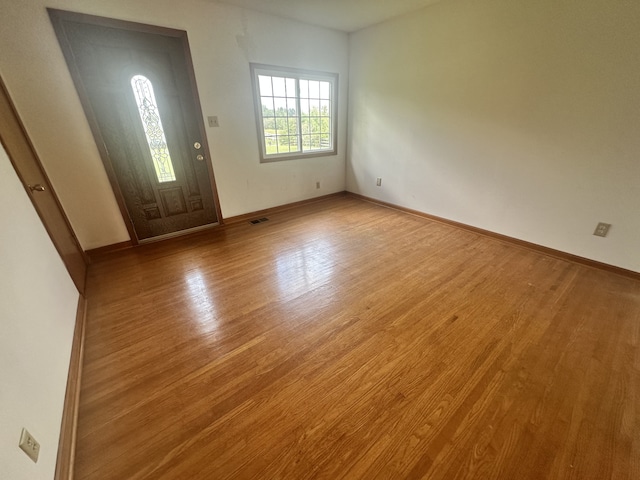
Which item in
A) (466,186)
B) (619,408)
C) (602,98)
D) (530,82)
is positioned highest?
(530,82)

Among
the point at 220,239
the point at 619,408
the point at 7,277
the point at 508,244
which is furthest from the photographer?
the point at 220,239

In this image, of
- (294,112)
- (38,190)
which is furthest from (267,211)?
(38,190)

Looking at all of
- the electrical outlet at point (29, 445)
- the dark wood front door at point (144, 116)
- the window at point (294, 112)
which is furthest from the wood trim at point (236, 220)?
the electrical outlet at point (29, 445)

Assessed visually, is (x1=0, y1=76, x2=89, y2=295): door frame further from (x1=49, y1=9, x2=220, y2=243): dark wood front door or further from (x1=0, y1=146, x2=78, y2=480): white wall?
(x1=49, y1=9, x2=220, y2=243): dark wood front door

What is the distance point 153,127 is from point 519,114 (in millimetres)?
3759

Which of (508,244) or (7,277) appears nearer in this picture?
(7,277)

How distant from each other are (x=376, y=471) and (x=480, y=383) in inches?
29.7

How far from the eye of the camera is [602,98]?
2.11 metres

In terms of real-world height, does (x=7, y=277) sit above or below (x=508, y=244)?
above

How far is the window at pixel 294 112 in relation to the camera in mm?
3402

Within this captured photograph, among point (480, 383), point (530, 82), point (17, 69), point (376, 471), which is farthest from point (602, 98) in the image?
point (17, 69)

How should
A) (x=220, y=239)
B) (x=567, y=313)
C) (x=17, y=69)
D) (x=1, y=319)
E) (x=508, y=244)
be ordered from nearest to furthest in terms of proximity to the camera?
(x=1, y=319) < (x=567, y=313) < (x=17, y=69) < (x=508, y=244) < (x=220, y=239)

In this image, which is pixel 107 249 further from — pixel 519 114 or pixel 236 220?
pixel 519 114

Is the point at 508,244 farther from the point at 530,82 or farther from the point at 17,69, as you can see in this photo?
the point at 17,69
